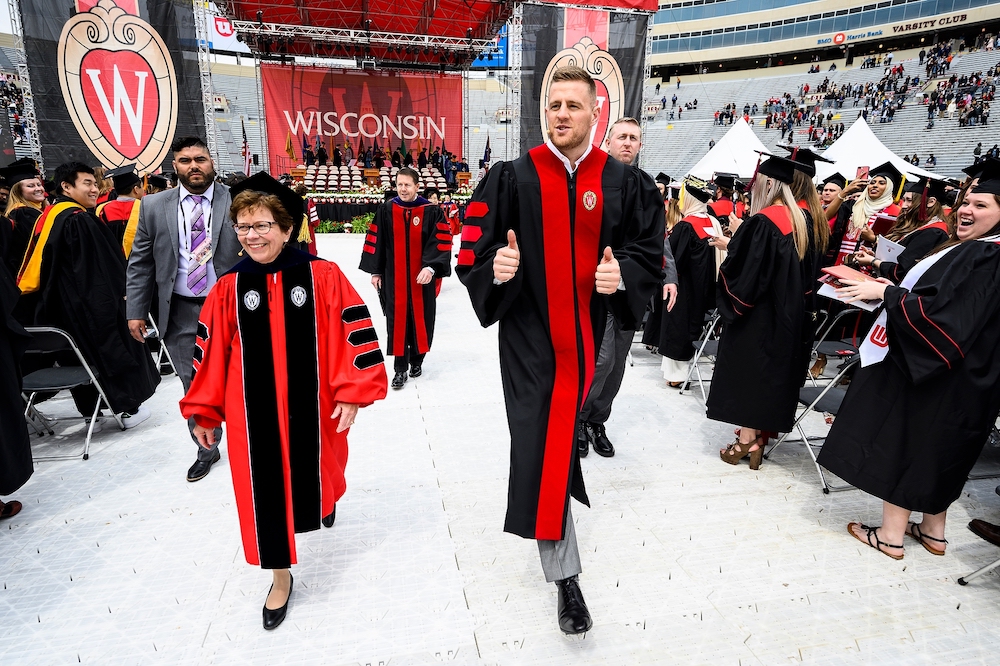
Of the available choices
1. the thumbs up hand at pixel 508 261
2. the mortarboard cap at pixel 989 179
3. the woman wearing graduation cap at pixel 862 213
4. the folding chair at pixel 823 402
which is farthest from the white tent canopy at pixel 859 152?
the thumbs up hand at pixel 508 261

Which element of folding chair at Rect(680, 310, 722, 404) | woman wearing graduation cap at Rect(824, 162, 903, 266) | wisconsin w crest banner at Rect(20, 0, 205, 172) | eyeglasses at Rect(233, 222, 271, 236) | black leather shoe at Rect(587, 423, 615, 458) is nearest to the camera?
eyeglasses at Rect(233, 222, 271, 236)

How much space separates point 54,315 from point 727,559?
4.40 metres

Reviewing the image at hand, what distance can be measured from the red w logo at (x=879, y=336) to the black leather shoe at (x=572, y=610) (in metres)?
1.79

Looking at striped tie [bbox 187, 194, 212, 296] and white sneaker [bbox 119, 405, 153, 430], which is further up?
striped tie [bbox 187, 194, 212, 296]

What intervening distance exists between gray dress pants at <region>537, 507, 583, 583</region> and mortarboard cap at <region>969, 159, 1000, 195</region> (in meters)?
2.17

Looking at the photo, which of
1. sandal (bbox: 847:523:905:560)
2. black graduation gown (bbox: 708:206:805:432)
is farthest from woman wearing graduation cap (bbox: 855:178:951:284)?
sandal (bbox: 847:523:905:560)

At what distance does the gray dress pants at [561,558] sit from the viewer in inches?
86.2

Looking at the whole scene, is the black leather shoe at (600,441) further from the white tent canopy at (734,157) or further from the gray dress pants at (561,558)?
the white tent canopy at (734,157)

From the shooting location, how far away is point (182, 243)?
10.6 ft

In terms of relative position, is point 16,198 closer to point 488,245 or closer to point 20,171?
point 20,171

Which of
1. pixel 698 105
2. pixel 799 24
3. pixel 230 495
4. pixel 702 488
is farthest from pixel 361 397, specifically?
pixel 799 24

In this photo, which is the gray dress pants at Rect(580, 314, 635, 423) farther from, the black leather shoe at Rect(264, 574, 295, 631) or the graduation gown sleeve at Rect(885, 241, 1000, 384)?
the black leather shoe at Rect(264, 574, 295, 631)

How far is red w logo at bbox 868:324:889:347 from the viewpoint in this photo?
2.62 metres

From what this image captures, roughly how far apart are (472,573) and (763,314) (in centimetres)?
228
